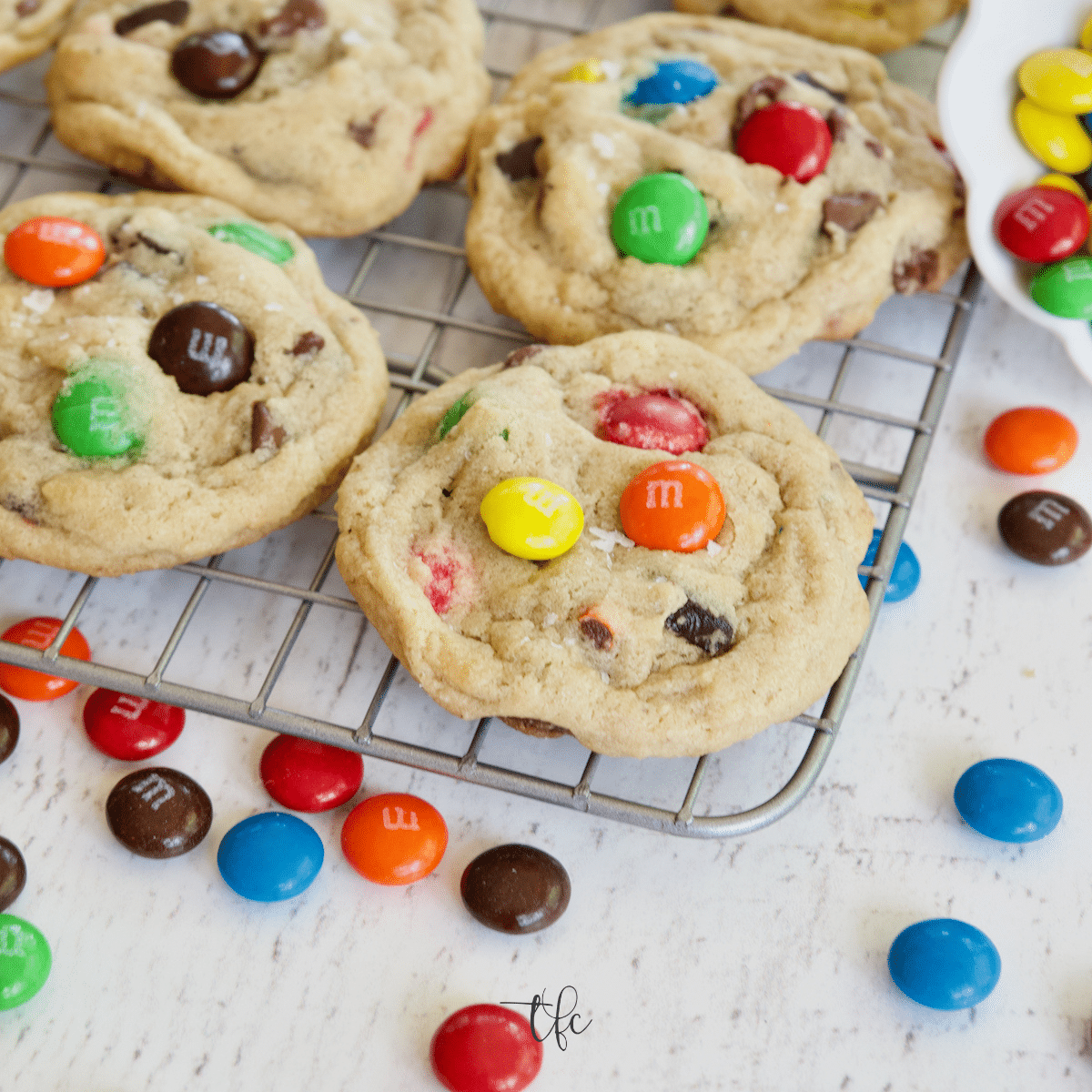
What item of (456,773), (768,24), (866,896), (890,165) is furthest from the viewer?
(768,24)

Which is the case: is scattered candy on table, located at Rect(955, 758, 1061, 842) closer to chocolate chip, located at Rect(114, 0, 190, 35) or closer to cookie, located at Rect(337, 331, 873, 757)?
cookie, located at Rect(337, 331, 873, 757)

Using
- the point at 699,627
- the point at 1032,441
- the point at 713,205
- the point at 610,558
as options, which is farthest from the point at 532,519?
the point at 1032,441

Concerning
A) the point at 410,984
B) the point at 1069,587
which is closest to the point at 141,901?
the point at 410,984

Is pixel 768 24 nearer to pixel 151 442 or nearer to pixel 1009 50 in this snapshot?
pixel 1009 50

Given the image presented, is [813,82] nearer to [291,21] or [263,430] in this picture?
[291,21]

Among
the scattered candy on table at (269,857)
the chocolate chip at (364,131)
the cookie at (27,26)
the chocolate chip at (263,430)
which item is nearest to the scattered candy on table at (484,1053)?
the scattered candy on table at (269,857)

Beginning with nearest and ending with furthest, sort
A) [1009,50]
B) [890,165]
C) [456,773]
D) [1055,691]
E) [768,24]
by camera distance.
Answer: [456,773] → [1055,691] → [1009,50] → [890,165] → [768,24]

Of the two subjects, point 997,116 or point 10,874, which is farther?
point 997,116
